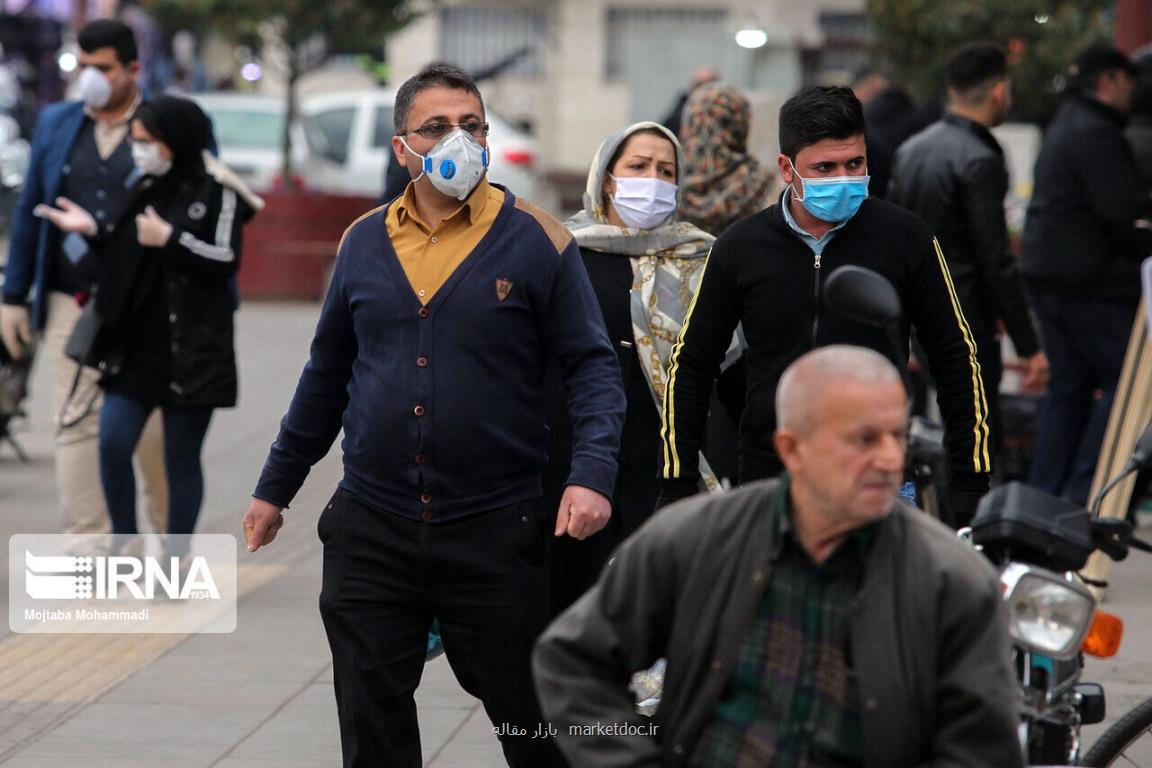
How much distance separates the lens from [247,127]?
2144 centimetres

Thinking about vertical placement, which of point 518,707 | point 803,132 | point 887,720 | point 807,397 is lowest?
point 518,707

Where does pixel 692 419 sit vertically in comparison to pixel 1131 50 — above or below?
below

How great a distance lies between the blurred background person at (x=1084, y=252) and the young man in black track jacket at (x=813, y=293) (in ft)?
11.5

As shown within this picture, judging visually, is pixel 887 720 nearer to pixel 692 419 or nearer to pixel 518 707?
pixel 518 707

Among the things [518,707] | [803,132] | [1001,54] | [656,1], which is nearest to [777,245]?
[803,132]

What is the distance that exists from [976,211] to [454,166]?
3.35 metres

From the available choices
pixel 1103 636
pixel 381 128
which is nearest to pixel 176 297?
pixel 1103 636

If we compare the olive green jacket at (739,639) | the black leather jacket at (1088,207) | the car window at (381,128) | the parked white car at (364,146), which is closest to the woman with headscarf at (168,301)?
the black leather jacket at (1088,207)

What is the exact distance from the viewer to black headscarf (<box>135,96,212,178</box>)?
735 centimetres

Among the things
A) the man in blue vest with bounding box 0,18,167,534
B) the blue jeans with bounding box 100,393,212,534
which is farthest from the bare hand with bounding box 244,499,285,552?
the man in blue vest with bounding box 0,18,167,534

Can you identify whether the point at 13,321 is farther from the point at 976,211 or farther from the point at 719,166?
the point at 976,211

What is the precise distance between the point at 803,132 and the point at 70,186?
3879 mm

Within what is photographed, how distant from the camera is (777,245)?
187 inches

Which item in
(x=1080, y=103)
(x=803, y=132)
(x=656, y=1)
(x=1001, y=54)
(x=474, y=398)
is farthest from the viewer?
(x=656, y=1)
